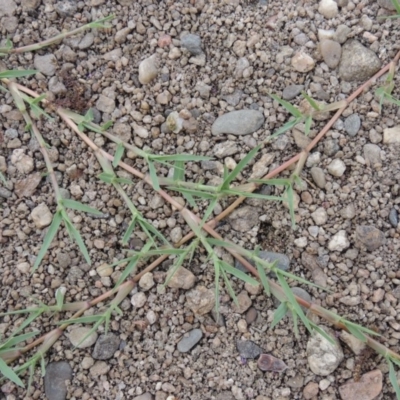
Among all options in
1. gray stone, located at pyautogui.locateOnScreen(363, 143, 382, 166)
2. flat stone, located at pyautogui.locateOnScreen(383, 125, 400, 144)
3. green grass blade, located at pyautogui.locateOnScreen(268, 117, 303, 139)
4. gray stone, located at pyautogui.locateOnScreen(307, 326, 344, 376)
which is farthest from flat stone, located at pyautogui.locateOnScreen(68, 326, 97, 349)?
flat stone, located at pyautogui.locateOnScreen(383, 125, 400, 144)

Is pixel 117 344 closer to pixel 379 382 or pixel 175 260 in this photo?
pixel 175 260

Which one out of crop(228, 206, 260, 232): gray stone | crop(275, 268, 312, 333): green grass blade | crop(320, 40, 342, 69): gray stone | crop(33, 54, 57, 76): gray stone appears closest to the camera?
crop(275, 268, 312, 333): green grass blade

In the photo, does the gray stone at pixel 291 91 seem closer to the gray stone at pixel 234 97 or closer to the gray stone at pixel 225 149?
the gray stone at pixel 234 97

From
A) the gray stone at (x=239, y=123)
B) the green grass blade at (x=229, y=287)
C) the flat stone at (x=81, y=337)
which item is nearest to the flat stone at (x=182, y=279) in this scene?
the green grass blade at (x=229, y=287)

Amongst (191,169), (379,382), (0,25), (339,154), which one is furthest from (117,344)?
(0,25)

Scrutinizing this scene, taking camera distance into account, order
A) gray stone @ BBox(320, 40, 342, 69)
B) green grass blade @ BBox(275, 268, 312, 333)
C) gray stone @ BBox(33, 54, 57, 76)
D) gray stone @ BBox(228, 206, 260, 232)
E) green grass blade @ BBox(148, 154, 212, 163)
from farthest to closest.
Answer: gray stone @ BBox(33, 54, 57, 76), gray stone @ BBox(320, 40, 342, 69), gray stone @ BBox(228, 206, 260, 232), green grass blade @ BBox(148, 154, 212, 163), green grass blade @ BBox(275, 268, 312, 333)

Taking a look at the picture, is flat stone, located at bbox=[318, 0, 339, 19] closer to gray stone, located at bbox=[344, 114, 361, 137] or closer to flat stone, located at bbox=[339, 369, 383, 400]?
gray stone, located at bbox=[344, 114, 361, 137]

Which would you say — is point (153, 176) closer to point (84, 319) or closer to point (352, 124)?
point (84, 319)
